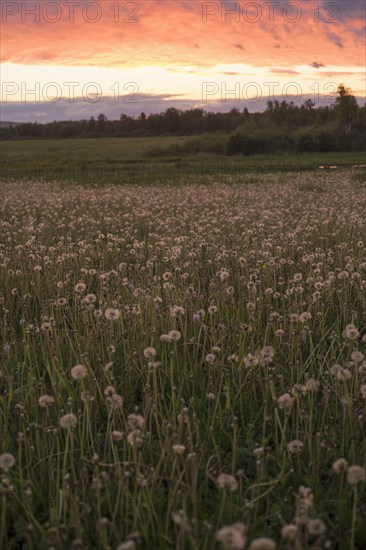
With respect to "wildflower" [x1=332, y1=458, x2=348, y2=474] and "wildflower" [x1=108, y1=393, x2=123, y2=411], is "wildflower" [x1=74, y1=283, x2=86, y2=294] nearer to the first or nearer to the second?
"wildflower" [x1=108, y1=393, x2=123, y2=411]

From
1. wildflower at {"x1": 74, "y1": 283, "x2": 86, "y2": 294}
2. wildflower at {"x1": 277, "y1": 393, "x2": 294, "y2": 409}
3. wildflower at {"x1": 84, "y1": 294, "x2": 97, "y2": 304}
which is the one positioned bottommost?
wildflower at {"x1": 277, "y1": 393, "x2": 294, "y2": 409}

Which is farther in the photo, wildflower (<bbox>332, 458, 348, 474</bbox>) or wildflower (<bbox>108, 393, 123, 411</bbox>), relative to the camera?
wildflower (<bbox>108, 393, 123, 411</bbox>)

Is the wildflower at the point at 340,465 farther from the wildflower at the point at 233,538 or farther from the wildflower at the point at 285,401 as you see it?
the wildflower at the point at 233,538

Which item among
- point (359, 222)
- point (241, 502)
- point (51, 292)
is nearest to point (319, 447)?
point (241, 502)

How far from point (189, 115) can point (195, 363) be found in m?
145

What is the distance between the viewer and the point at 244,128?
81688 millimetres

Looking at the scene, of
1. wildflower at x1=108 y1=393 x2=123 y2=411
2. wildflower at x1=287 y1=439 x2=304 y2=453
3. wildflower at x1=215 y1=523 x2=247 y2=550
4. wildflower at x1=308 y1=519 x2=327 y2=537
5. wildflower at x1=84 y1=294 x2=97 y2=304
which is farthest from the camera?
wildflower at x1=84 y1=294 x2=97 y2=304

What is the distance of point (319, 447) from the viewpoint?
343 centimetres

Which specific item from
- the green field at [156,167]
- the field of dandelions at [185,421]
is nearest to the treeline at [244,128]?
the green field at [156,167]

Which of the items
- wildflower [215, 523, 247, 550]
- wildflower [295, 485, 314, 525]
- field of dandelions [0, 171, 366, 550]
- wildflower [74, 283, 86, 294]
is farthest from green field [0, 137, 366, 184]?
wildflower [215, 523, 247, 550]

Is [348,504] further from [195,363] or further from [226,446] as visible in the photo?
[195,363]

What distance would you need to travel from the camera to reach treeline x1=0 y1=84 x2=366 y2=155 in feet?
244

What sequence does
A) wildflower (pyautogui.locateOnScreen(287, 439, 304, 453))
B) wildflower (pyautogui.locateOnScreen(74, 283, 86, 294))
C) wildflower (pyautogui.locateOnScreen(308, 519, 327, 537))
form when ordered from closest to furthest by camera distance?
wildflower (pyautogui.locateOnScreen(308, 519, 327, 537)) → wildflower (pyautogui.locateOnScreen(287, 439, 304, 453)) → wildflower (pyautogui.locateOnScreen(74, 283, 86, 294))

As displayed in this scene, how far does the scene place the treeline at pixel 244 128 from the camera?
7450cm
